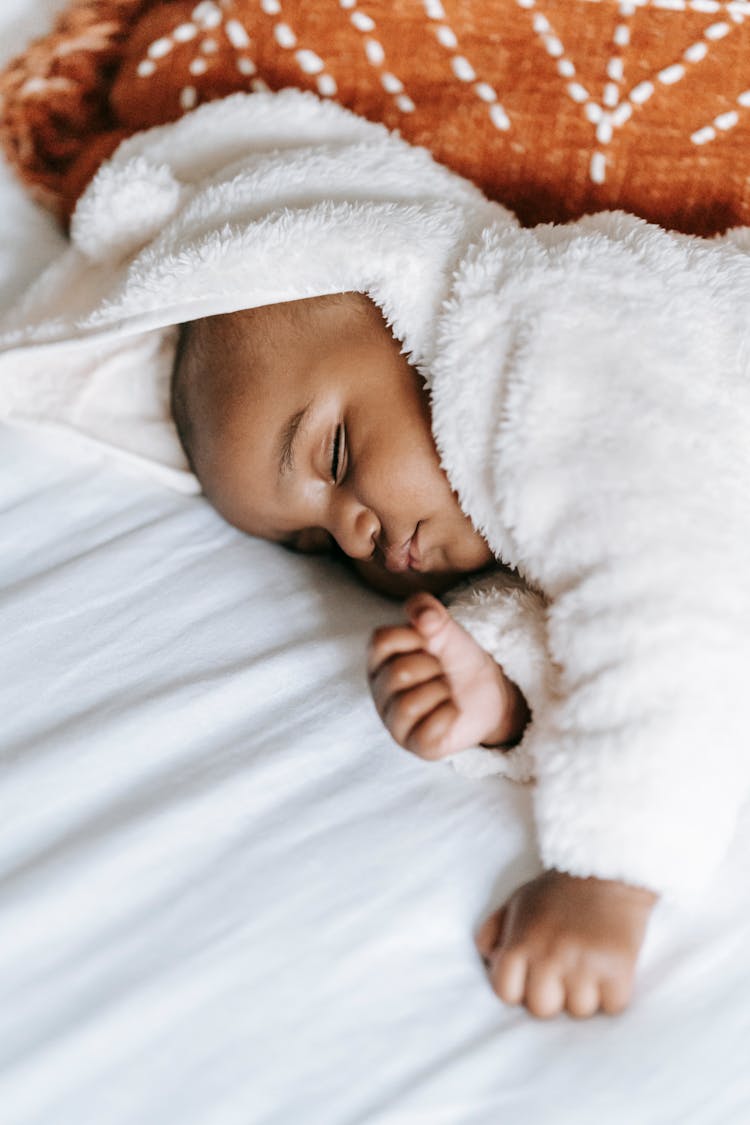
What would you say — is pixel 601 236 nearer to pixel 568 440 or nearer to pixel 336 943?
pixel 568 440

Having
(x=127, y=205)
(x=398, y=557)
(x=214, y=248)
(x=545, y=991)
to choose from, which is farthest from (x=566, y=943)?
(x=127, y=205)

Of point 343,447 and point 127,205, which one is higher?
point 127,205

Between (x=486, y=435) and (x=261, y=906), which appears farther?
(x=486, y=435)

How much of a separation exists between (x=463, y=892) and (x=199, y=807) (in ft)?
0.58

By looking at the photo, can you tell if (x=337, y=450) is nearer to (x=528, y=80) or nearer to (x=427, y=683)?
(x=427, y=683)

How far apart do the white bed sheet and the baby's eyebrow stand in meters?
0.10

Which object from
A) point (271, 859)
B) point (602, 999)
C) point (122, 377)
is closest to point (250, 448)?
point (122, 377)

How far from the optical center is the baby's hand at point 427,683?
29.0 inches

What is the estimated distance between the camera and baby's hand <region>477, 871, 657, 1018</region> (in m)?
0.65

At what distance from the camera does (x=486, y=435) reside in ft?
2.80

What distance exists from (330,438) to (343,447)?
Answer: 0.01 meters

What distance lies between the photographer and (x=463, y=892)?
2.30 feet

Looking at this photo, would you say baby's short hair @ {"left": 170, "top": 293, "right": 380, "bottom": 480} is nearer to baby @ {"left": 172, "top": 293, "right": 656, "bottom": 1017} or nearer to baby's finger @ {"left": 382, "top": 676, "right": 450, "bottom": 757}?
baby @ {"left": 172, "top": 293, "right": 656, "bottom": 1017}

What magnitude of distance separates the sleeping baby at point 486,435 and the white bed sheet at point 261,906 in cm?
3
